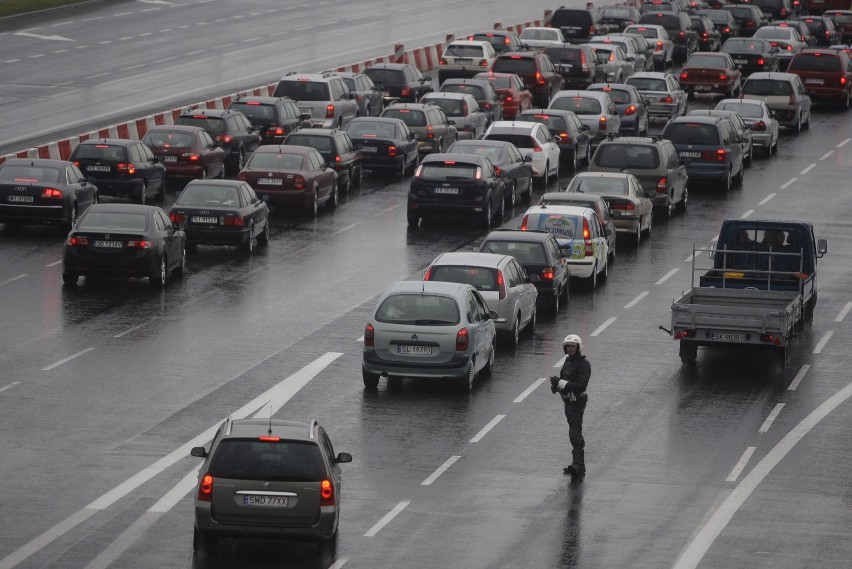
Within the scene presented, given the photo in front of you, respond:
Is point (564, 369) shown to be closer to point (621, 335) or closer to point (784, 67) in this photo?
point (621, 335)

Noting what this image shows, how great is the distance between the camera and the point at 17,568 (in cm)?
1700

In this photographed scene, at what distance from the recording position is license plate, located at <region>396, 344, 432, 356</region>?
81.7ft

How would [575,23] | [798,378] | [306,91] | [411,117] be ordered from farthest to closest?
[575,23], [306,91], [411,117], [798,378]

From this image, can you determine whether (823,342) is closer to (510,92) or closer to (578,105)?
(578,105)

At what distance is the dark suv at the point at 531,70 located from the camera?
190ft

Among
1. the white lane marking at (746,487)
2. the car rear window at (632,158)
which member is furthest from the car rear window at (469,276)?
the car rear window at (632,158)

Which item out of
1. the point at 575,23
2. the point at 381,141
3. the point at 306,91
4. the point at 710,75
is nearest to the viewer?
the point at 381,141

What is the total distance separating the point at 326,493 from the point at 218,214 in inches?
720

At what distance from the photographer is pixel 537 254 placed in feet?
101

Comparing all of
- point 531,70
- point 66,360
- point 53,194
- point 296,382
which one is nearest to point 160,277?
point 53,194

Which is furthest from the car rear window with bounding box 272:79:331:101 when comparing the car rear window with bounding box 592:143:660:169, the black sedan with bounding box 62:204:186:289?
the black sedan with bounding box 62:204:186:289

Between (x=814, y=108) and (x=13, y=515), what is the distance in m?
45.8

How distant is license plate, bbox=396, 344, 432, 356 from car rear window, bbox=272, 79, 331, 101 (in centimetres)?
2603

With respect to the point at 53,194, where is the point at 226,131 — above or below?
below
